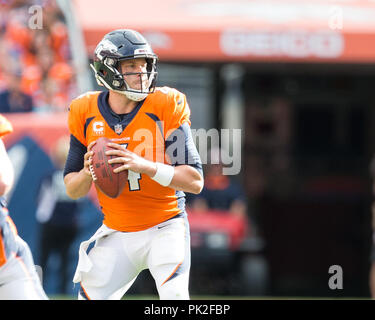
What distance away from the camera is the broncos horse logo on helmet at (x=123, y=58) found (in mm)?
3277

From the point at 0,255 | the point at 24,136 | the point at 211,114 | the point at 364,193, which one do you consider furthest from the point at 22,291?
the point at 364,193

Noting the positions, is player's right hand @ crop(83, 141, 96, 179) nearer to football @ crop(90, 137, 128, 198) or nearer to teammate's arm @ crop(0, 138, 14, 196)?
football @ crop(90, 137, 128, 198)

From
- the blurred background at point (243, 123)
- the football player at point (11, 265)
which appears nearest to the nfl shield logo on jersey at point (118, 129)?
the football player at point (11, 265)

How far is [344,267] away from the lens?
9242 mm

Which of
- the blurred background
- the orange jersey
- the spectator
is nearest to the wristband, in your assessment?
the orange jersey

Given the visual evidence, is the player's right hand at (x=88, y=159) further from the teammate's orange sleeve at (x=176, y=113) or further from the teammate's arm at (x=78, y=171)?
the teammate's orange sleeve at (x=176, y=113)

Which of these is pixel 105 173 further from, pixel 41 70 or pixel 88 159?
pixel 41 70

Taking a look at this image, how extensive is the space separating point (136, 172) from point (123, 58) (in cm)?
54

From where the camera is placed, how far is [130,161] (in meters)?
3.11

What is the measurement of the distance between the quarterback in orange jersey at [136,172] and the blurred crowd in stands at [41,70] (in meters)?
3.92

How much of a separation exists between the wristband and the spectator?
12.8ft

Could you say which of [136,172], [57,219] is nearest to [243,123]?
[57,219]

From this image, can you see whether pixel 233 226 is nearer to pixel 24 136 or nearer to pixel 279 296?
pixel 279 296

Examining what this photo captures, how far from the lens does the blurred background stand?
23.0 feet
